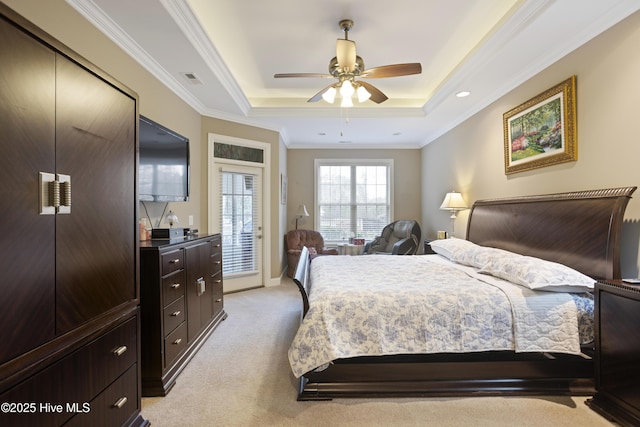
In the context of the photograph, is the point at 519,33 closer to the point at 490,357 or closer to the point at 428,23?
the point at 428,23

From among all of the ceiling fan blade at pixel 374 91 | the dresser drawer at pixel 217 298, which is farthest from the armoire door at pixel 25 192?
the ceiling fan blade at pixel 374 91

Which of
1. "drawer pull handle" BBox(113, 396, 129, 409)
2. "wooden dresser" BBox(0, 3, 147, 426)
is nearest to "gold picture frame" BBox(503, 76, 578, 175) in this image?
"wooden dresser" BBox(0, 3, 147, 426)

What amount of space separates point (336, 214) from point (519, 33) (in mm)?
4541

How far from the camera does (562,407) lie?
193 centimetres

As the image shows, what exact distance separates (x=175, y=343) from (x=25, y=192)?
1.68 metres

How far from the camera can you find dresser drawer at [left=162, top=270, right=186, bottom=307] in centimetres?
218

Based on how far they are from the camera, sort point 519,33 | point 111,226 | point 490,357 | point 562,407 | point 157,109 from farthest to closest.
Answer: point 157,109, point 519,33, point 490,357, point 562,407, point 111,226

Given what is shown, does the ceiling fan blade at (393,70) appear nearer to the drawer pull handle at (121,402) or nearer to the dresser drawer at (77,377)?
the dresser drawer at (77,377)

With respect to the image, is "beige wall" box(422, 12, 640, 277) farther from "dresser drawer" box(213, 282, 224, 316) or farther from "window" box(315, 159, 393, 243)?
"dresser drawer" box(213, 282, 224, 316)

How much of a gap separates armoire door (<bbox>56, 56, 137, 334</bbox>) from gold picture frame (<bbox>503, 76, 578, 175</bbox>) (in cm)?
325

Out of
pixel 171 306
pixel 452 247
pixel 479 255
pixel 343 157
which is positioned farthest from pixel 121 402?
pixel 343 157

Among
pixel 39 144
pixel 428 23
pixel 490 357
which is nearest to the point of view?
pixel 39 144

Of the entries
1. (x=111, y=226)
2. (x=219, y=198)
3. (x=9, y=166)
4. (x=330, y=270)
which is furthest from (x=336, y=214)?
(x=9, y=166)

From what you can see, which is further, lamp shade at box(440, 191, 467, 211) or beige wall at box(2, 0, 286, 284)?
lamp shade at box(440, 191, 467, 211)
